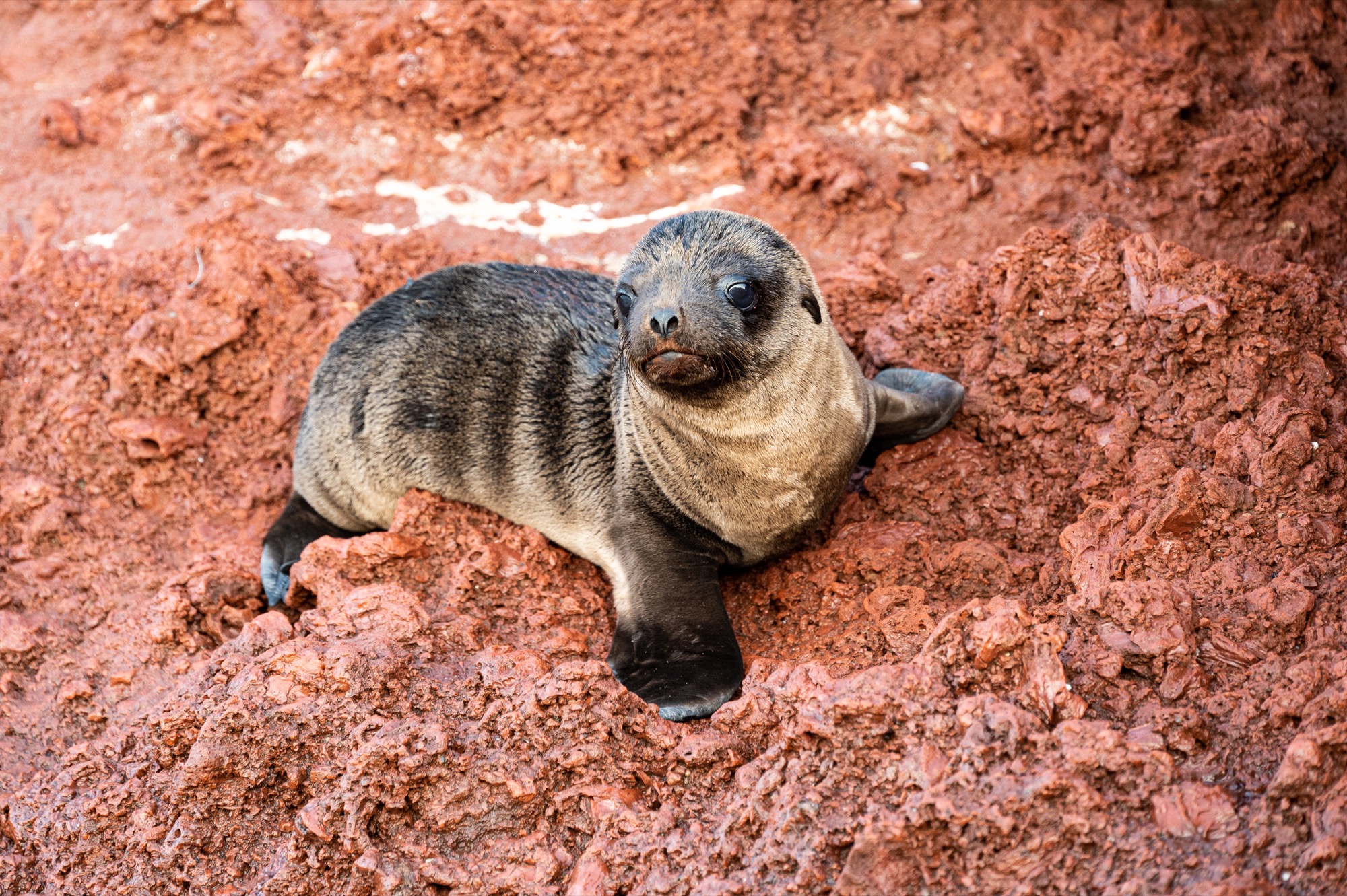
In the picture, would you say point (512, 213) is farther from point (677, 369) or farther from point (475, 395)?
point (677, 369)

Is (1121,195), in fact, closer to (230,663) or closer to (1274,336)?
(1274,336)

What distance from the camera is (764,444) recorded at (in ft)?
17.0

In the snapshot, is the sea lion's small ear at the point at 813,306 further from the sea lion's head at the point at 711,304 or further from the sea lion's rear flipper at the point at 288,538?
the sea lion's rear flipper at the point at 288,538

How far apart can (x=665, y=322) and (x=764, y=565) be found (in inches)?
65.7

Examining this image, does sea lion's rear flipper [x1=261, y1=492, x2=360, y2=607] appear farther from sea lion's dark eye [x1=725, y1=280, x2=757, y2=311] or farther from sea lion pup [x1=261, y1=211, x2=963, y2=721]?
sea lion's dark eye [x1=725, y1=280, x2=757, y2=311]

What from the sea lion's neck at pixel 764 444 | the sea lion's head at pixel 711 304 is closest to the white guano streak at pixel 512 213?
the sea lion's neck at pixel 764 444

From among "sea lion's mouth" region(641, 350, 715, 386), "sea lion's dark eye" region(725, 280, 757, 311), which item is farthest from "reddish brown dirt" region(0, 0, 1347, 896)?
"sea lion's dark eye" region(725, 280, 757, 311)

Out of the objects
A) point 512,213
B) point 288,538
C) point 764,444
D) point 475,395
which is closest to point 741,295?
point 764,444

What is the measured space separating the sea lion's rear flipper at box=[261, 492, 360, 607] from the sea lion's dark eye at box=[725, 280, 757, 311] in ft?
9.44

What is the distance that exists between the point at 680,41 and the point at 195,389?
4214 mm

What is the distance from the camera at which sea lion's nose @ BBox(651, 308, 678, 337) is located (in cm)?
455

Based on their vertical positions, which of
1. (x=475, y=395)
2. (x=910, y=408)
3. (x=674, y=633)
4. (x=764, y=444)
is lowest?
(x=674, y=633)

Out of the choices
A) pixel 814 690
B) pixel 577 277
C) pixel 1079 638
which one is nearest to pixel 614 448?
pixel 577 277

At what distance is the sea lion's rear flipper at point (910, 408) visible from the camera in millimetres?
5652
